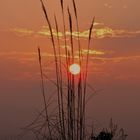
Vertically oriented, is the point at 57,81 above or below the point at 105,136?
above

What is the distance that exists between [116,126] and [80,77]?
0.74 metres

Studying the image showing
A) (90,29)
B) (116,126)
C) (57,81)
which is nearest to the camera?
(90,29)

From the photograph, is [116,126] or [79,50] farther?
[116,126]

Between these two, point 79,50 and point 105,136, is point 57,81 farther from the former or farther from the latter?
point 105,136

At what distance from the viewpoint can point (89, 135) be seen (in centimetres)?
376

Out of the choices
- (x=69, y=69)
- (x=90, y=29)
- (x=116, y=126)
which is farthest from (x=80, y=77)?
(x=116, y=126)

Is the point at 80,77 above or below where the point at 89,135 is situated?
above

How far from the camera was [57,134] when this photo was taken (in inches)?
139

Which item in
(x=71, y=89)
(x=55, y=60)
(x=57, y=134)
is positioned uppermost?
(x=55, y=60)

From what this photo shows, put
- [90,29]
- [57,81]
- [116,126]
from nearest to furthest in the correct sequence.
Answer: [90,29], [57,81], [116,126]

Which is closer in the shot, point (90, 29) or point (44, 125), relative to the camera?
point (90, 29)

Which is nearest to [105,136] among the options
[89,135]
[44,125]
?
[89,135]

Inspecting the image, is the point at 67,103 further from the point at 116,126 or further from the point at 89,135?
the point at 116,126

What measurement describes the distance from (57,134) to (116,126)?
2.44 feet
